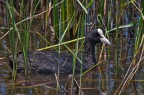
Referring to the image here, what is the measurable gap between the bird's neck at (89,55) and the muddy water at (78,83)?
0.70 ft

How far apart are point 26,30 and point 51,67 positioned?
1.57 meters

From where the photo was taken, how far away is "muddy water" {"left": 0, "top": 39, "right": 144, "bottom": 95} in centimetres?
665

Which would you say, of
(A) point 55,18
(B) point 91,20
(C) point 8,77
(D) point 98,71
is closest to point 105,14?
(B) point 91,20

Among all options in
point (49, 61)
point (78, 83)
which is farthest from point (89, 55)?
point (78, 83)

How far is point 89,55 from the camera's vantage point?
341 inches

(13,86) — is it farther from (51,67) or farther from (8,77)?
(51,67)

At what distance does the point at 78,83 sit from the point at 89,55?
1369mm

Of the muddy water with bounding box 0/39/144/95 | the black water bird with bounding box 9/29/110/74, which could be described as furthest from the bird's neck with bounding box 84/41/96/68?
the muddy water with bounding box 0/39/144/95

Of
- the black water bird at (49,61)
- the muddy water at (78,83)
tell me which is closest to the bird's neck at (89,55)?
the black water bird at (49,61)

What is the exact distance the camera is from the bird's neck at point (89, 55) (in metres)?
8.59

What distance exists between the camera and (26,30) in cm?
671

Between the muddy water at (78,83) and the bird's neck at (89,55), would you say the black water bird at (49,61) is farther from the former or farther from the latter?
the muddy water at (78,83)

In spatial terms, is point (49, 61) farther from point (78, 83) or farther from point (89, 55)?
point (78, 83)

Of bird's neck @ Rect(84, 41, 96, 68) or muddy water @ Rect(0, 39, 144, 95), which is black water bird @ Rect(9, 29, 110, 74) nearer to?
bird's neck @ Rect(84, 41, 96, 68)
